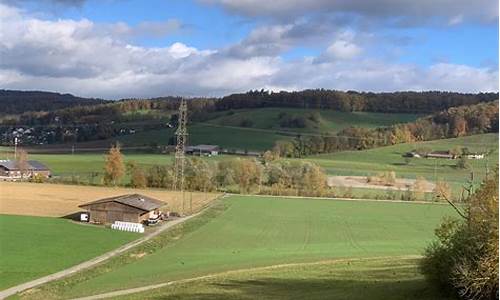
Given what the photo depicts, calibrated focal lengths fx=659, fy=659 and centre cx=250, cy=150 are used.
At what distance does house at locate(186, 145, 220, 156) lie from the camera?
160m

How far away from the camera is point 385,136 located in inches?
6619

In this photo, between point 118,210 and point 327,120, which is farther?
point 327,120

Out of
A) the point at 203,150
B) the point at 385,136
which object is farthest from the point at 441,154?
the point at 203,150

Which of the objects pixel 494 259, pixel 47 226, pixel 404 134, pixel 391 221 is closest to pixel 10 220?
pixel 47 226

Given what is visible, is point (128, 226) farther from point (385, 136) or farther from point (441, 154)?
point (385, 136)

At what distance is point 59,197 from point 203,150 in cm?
6562

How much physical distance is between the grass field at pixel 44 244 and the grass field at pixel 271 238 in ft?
12.9

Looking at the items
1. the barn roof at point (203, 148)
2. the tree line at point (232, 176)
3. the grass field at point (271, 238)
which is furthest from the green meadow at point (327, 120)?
the grass field at point (271, 238)

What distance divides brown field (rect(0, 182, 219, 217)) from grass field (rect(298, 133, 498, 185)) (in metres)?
35.3

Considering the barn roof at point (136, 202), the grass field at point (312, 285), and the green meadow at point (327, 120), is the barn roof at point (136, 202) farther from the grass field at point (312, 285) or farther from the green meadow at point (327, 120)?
the green meadow at point (327, 120)

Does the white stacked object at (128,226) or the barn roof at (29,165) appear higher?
the barn roof at (29,165)

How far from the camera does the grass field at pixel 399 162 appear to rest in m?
131

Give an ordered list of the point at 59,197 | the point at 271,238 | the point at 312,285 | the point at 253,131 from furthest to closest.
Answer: the point at 253,131 < the point at 59,197 < the point at 271,238 < the point at 312,285

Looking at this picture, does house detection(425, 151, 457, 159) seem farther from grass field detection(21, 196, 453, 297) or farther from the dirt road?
the dirt road
